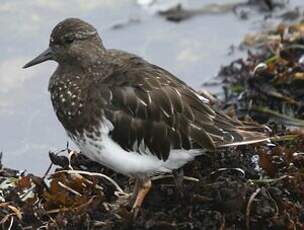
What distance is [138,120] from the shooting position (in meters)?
3.89

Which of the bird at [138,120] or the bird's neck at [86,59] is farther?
the bird's neck at [86,59]

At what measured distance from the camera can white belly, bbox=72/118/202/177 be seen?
150 inches

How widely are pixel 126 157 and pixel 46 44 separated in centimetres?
247

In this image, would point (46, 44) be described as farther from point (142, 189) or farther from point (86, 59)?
point (142, 189)

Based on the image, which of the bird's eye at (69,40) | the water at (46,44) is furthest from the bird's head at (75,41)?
the water at (46,44)

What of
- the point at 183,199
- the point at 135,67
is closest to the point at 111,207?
the point at 183,199

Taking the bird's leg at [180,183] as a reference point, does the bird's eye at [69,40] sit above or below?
above

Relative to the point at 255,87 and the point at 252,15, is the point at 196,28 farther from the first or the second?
the point at 255,87

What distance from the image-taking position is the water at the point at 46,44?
545 centimetres

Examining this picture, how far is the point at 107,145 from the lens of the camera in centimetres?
382

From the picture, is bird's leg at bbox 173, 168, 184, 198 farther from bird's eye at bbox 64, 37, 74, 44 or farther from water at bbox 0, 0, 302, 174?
water at bbox 0, 0, 302, 174

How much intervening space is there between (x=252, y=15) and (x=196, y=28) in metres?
0.41

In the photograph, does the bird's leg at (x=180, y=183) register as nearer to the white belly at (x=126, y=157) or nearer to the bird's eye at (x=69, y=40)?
the white belly at (x=126, y=157)

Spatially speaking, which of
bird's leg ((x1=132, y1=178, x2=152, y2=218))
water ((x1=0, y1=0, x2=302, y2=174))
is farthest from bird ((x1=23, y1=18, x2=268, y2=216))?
water ((x1=0, y1=0, x2=302, y2=174))
